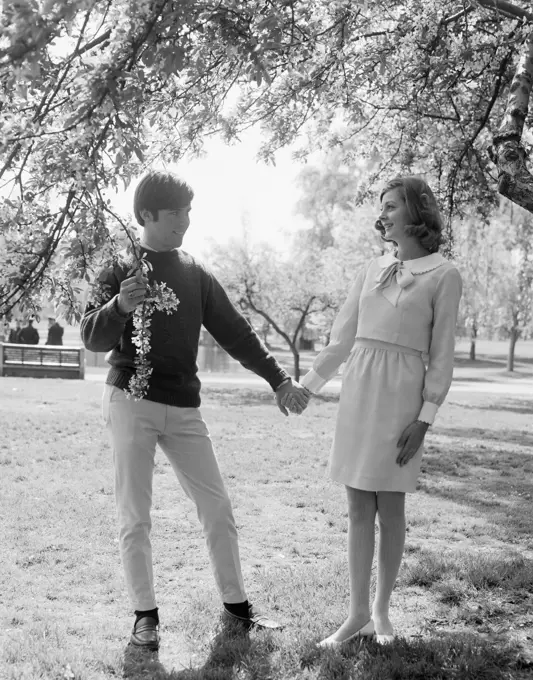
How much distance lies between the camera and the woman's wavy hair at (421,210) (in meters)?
3.69

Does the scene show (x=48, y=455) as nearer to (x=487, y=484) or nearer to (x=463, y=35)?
(x=487, y=484)

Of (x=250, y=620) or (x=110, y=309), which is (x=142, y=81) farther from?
(x=250, y=620)

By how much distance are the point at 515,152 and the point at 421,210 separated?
4.41ft

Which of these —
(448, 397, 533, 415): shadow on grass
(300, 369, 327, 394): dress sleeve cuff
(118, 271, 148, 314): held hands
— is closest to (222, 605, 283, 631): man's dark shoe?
(300, 369, 327, 394): dress sleeve cuff

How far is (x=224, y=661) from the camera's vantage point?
141 inches

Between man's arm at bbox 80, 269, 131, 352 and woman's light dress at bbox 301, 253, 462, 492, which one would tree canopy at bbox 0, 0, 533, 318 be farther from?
woman's light dress at bbox 301, 253, 462, 492

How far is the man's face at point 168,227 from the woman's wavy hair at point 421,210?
3.25 ft

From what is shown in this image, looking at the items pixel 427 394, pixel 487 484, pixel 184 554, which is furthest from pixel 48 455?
pixel 427 394

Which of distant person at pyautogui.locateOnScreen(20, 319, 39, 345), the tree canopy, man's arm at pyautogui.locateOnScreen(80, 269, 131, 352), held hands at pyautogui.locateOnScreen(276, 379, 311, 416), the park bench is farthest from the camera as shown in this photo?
distant person at pyautogui.locateOnScreen(20, 319, 39, 345)

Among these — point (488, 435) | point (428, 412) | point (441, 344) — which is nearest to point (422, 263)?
point (441, 344)

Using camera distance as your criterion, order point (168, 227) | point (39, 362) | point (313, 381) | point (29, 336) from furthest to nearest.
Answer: point (29, 336) < point (39, 362) < point (313, 381) < point (168, 227)

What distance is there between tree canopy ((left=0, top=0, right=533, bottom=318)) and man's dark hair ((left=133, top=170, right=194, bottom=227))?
0.84ft

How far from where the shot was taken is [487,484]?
347 inches

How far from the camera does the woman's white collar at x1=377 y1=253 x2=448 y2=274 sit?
3.69m
